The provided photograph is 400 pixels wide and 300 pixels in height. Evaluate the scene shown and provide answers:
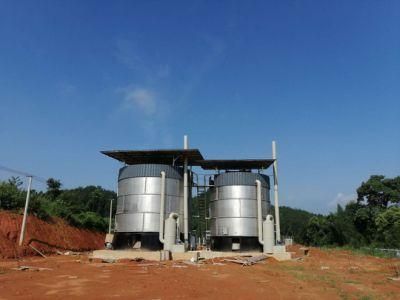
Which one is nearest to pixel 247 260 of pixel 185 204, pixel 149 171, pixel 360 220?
pixel 185 204

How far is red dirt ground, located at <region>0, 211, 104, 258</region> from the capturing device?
29294 mm

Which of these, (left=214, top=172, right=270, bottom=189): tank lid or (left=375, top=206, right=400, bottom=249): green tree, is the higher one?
(left=214, top=172, right=270, bottom=189): tank lid

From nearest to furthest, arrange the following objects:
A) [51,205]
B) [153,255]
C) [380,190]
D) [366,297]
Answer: [366,297] < [153,255] < [51,205] < [380,190]

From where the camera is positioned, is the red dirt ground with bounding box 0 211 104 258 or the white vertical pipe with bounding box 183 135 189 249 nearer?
the red dirt ground with bounding box 0 211 104 258

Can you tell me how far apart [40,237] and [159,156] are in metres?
14.6

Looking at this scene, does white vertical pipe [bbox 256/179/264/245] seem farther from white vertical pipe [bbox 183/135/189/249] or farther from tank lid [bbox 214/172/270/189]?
white vertical pipe [bbox 183/135/189/249]

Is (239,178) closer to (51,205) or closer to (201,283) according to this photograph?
(201,283)

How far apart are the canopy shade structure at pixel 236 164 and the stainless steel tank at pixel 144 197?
3.79 metres

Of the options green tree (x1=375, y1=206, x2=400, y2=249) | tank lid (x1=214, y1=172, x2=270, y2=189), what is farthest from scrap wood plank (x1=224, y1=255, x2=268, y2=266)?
green tree (x1=375, y1=206, x2=400, y2=249)

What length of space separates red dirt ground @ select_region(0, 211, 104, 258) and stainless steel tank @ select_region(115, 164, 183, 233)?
8246 mm

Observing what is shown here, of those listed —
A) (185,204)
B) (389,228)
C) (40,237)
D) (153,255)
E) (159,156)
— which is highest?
(159,156)

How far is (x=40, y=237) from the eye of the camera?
34.4 m

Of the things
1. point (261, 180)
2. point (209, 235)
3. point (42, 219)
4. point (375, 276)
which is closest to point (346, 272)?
point (375, 276)

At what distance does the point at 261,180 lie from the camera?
3319cm
